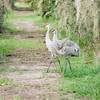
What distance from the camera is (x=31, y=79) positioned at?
11.2 meters

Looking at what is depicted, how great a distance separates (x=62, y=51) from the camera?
11438 mm

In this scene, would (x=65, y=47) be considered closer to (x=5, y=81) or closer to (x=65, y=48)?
(x=65, y=48)

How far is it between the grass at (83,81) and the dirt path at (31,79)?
0.63 feet

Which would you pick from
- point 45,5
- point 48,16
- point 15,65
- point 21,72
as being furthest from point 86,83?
point 48,16

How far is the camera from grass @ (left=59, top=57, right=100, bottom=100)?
9.43 m

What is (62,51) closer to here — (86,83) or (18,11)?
(86,83)

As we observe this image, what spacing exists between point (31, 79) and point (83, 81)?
123cm

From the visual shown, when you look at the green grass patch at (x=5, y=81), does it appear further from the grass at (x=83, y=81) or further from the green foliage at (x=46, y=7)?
the green foliage at (x=46, y=7)

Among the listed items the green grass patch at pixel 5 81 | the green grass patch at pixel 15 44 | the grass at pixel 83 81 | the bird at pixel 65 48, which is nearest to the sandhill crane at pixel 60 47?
the bird at pixel 65 48

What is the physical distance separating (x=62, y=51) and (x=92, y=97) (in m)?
2.59

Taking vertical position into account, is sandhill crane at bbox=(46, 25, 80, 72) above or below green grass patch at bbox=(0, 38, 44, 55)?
above

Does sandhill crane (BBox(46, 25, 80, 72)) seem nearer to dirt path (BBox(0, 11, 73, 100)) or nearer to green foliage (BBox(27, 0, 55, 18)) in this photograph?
dirt path (BBox(0, 11, 73, 100))

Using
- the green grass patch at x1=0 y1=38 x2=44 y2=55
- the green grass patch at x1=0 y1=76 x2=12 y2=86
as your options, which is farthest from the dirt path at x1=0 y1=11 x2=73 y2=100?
→ the green grass patch at x1=0 y1=38 x2=44 y2=55

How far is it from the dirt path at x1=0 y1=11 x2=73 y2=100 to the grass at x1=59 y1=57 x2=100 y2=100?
0.19 metres
